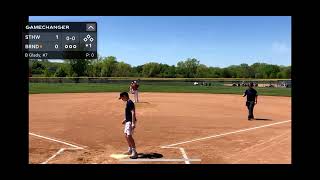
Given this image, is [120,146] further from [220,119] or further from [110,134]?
[220,119]

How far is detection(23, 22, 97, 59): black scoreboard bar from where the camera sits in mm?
7695

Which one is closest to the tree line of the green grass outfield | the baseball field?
the green grass outfield

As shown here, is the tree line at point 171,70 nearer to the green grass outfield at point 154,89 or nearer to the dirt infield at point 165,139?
the green grass outfield at point 154,89

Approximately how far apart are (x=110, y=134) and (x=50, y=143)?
2416mm

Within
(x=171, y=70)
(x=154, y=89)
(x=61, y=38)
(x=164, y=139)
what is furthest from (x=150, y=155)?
(x=171, y=70)

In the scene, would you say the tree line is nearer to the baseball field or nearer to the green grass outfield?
the green grass outfield

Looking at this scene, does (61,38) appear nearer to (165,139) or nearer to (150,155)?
(150,155)
